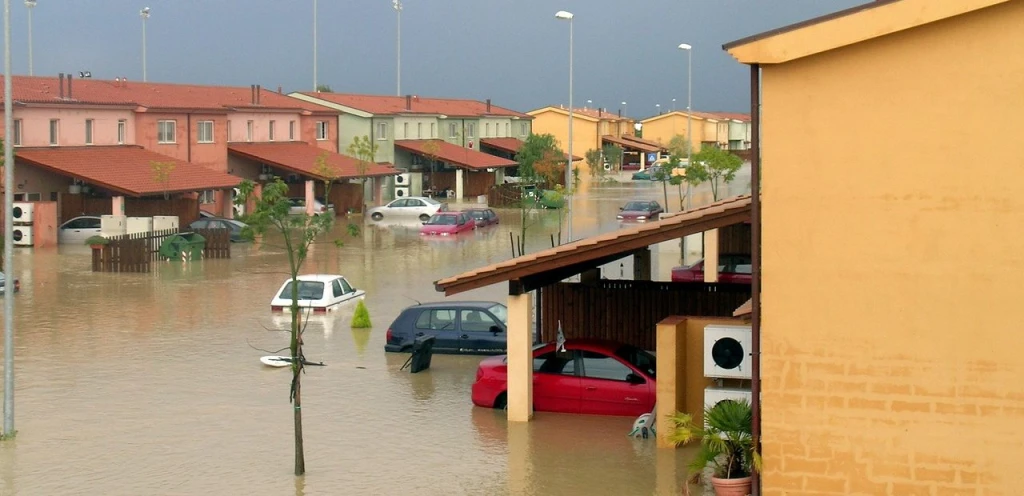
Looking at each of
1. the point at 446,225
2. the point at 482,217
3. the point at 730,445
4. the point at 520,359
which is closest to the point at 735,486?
the point at 730,445

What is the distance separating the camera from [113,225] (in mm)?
46438

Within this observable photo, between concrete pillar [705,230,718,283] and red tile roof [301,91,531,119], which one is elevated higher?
red tile roof [301,91,531,119]

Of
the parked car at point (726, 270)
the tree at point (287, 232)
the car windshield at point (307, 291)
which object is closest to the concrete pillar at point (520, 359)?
the tree at point (287, 232)

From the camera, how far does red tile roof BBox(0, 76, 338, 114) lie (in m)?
50.3

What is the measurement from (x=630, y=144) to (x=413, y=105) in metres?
39.4

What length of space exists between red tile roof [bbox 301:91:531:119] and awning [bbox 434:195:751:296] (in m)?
54.6

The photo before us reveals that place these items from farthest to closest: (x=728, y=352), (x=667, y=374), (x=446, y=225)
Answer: (x=446, y=225), (x=667, y=374), (x=728, y=352)

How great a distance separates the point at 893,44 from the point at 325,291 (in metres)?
19.5

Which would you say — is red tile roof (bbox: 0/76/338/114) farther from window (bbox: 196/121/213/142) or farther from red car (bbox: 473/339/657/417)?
red car (bbox: 473/339/657/417)

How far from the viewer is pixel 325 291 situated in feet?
100

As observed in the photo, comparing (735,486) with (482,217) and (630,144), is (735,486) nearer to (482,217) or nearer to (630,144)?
(482,217)

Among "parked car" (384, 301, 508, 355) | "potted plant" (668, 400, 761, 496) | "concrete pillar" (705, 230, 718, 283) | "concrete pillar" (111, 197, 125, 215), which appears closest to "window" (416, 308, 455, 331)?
"parked car" (384, 301, 508, 355)

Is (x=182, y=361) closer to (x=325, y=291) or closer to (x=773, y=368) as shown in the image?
(x=325, y=291)

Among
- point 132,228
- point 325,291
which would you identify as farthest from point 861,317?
point 132,228
